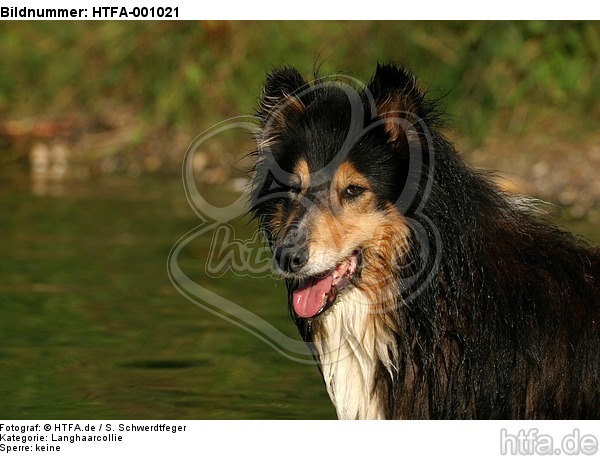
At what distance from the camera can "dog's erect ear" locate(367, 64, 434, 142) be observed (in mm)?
5500

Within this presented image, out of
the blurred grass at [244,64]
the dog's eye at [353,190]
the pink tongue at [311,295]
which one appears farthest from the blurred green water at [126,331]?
the blurred grass at [244,64]

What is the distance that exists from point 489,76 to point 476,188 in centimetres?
830

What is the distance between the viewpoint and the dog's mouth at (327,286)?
18.6ft

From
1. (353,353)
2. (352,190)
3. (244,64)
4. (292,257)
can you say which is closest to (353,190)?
(352,190)

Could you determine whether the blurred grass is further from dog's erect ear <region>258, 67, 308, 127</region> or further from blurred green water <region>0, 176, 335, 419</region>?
dog's erect ear <region>258, 67, 308, 127</region>

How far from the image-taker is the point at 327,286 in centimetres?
568

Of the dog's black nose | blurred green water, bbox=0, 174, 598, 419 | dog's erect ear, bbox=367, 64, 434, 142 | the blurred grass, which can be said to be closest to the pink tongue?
the dog's black nose

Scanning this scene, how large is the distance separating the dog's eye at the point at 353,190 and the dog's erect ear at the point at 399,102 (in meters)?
0.29

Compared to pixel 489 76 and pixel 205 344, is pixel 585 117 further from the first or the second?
pixel 205 344

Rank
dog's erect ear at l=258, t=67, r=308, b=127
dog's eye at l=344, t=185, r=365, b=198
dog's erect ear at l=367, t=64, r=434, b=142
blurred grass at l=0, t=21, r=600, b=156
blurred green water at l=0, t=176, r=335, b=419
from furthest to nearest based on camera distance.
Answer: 1. blurred grass at l=0, t=21, r=600, b=156
2. blurred green water at l=0, t=176, r=335, b=419
3. dog's erect ear at l=258, t=67, r=308, b=127
4. dog's eye at l=344, t=185, r=365, b=198
5. dog's erect ear at l=367, t=64, r=434, b=142

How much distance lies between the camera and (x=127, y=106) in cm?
1520

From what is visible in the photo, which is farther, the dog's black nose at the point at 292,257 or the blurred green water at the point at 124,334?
the blurred green water at the point at 124,334

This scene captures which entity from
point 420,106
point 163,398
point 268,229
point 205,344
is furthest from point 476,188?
point 205,344

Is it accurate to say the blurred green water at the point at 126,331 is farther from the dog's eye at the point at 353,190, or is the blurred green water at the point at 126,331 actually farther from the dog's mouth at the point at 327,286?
the dog's eye at the point at 353,190
